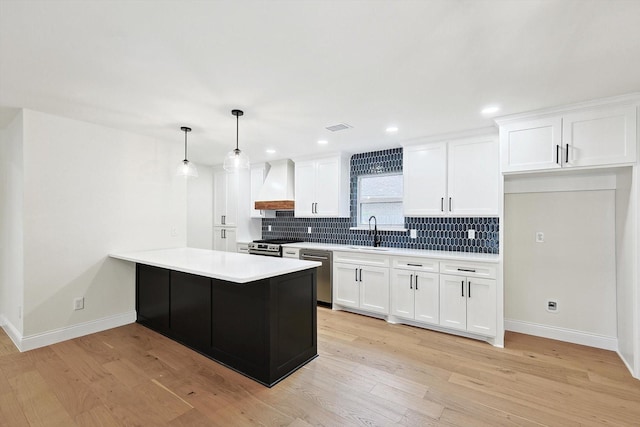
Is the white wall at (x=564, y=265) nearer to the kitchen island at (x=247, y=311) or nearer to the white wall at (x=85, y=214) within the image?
the kitchen island at (x=247, y=311)

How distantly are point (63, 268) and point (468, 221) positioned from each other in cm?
484

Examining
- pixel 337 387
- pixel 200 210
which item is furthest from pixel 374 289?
pixel 200 210

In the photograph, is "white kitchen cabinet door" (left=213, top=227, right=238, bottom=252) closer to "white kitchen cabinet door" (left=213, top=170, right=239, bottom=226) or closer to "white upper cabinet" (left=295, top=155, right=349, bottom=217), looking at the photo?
"white kitchen cabinet door" (left=213, top=170, right=239, bottom=226)

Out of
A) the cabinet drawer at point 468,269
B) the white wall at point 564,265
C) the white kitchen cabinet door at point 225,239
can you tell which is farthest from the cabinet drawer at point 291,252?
the white wall at point 564,265

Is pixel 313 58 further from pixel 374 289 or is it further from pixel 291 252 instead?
pixel 291 252

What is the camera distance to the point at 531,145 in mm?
3021

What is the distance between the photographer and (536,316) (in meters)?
3.46

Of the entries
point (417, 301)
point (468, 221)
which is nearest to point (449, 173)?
point (468, 221)

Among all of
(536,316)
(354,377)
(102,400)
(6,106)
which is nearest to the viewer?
(102,400)

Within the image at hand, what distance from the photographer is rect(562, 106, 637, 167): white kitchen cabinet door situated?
258cm

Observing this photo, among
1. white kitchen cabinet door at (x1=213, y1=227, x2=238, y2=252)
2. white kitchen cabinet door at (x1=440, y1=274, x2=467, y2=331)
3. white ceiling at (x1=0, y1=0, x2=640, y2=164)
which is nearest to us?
white ceiling at (x1=0, y1=0, x2=640, y2=164)

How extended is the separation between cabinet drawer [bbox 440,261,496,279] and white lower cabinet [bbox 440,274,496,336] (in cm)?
4

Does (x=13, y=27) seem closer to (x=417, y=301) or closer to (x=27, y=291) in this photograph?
(x=27, y=291)

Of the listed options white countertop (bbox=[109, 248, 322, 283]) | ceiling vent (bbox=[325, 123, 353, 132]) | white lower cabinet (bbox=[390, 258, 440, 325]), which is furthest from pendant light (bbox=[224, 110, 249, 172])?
white lower cabinet (bbox=[390, 258, 440, 325])
